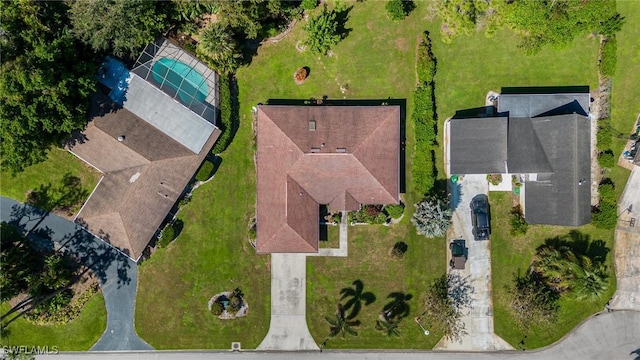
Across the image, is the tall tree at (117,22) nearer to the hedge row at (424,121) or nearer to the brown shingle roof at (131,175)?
the brown shingle roof at (131,175)

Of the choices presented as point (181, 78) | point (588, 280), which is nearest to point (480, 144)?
point (588, 280)

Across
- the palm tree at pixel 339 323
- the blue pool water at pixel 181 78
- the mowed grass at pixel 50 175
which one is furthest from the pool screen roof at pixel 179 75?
the palm tree at pixel 339 323

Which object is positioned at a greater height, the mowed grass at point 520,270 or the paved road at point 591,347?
the mowed grass at point 520,270

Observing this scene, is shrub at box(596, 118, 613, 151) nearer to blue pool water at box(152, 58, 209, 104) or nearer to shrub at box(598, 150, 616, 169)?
shrub at box(598, 150, 616, 169)

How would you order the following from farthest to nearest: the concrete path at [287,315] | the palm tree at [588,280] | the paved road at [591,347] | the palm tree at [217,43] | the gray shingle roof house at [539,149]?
the concrete path at [287,315], the paved road at [591,347], the gray shingle roof house at [539,149], the palm tree at [588,280], the palm tree at [217,43]

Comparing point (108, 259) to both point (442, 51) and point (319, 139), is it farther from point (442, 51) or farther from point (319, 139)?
point (442, 51)

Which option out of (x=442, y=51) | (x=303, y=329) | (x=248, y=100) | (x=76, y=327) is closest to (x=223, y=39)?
(x=248, y=100)

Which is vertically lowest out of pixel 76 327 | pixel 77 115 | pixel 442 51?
pixel 76 327

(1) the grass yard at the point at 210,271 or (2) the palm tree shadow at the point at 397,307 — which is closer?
(2) the palm tree shadow at the point at 397,307
